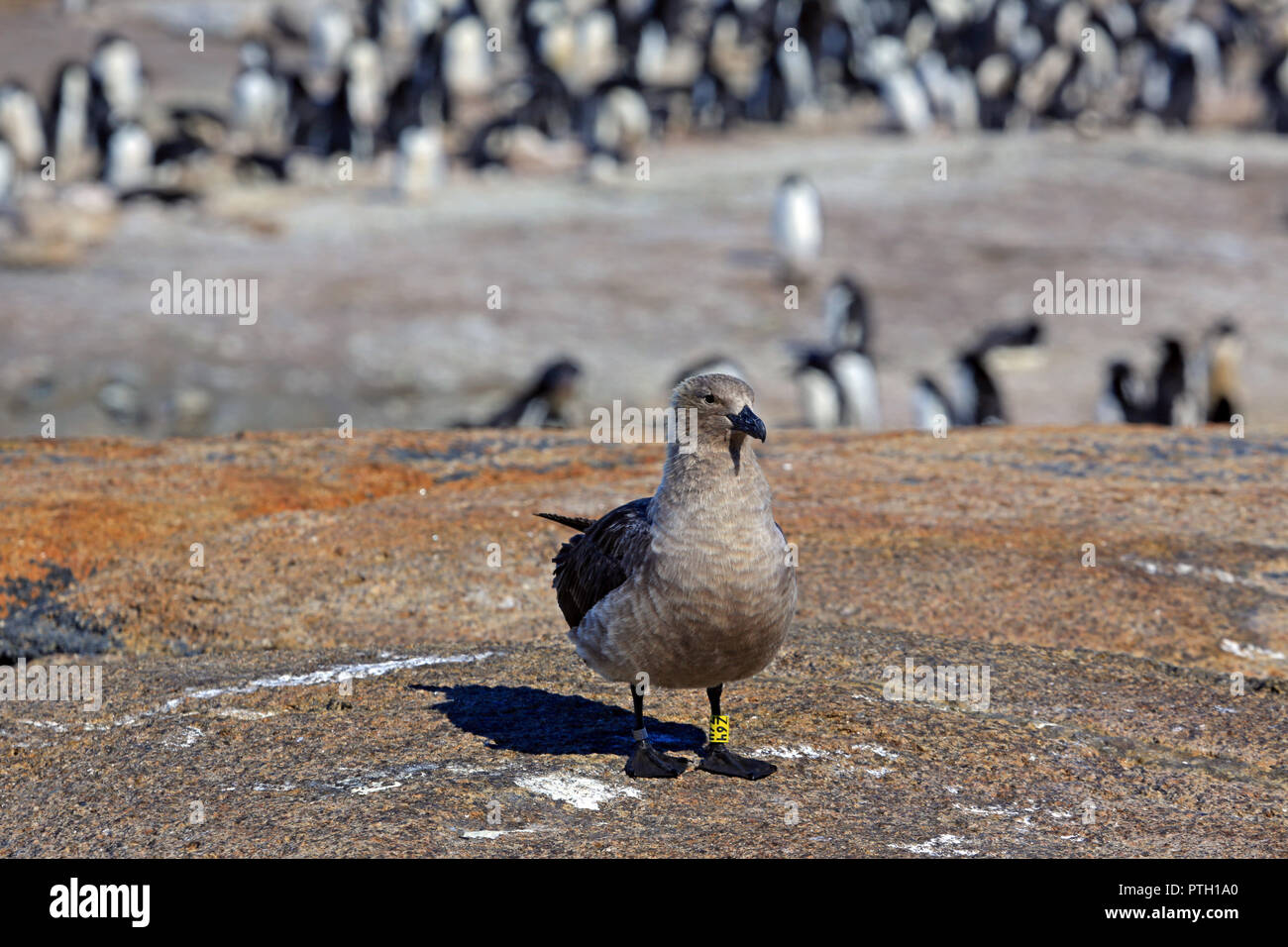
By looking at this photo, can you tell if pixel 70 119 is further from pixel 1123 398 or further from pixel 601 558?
pixel 601 558

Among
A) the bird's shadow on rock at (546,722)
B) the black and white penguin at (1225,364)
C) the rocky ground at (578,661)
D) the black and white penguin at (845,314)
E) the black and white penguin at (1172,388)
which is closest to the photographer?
the rocky ground at (578,661)

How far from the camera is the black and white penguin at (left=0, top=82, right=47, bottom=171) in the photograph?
27.1 metres

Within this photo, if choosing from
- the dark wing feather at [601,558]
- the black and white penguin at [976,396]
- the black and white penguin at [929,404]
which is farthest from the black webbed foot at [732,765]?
the black and white penguin at [976,396]

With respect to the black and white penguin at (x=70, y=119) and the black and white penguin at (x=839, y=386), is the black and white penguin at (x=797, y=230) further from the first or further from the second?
the black and white penguin at (x=70, y=119)

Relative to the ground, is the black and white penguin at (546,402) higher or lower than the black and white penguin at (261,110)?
lower

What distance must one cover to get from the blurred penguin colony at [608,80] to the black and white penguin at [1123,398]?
11892mm

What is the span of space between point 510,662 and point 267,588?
151cm

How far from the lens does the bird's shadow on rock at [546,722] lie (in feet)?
16.2

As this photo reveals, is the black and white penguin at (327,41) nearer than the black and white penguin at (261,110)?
No

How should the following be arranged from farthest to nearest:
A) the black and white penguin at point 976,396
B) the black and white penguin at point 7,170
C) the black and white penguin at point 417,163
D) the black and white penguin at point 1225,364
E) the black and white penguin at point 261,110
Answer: the black and white penguin at point 261,110
the black and white penguin at point 7,170
the black and white penguin at point 417,163
the black and white penguin at point 1225,364
the black and white penguin at point 976,396

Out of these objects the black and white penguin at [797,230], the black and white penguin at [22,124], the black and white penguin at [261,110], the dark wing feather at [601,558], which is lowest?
the dark wing feather at [601,558]

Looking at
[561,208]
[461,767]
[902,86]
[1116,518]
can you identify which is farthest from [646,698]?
[902,86]
